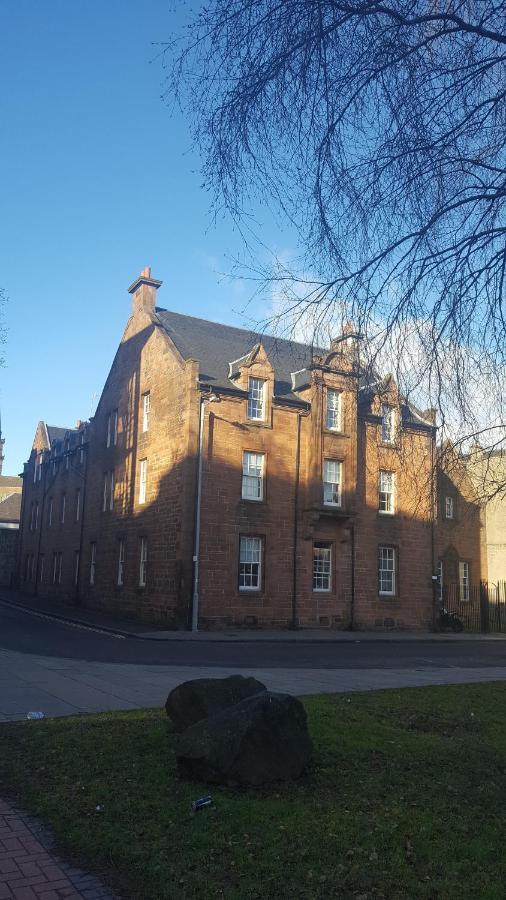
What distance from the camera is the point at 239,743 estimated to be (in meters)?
5.62

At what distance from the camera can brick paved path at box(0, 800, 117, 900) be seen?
12.8 ft

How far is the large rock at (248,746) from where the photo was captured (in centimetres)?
556

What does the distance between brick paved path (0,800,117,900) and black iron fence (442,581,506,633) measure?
3264cm

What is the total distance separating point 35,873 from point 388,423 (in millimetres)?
6344

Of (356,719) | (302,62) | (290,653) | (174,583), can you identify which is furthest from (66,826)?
(174,583)

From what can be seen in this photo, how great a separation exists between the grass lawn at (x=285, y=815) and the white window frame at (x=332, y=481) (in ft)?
75.0

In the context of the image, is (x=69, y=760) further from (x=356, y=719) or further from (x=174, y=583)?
(x=174, y=583)

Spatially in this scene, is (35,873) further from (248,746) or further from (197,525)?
(197,525)

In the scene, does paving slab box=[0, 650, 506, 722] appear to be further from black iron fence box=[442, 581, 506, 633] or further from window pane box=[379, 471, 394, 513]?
black iron fence box=[442, 581, 506, 633]

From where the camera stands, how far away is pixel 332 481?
102 ft

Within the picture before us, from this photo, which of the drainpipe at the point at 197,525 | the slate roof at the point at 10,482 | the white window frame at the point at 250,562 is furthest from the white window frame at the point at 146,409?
the slate roof at the point at 10,482

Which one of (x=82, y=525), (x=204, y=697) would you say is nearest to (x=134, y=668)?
(x=204, y=697)

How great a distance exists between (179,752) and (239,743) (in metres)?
0.49

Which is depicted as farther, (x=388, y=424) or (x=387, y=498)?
(x=387, y=498)
